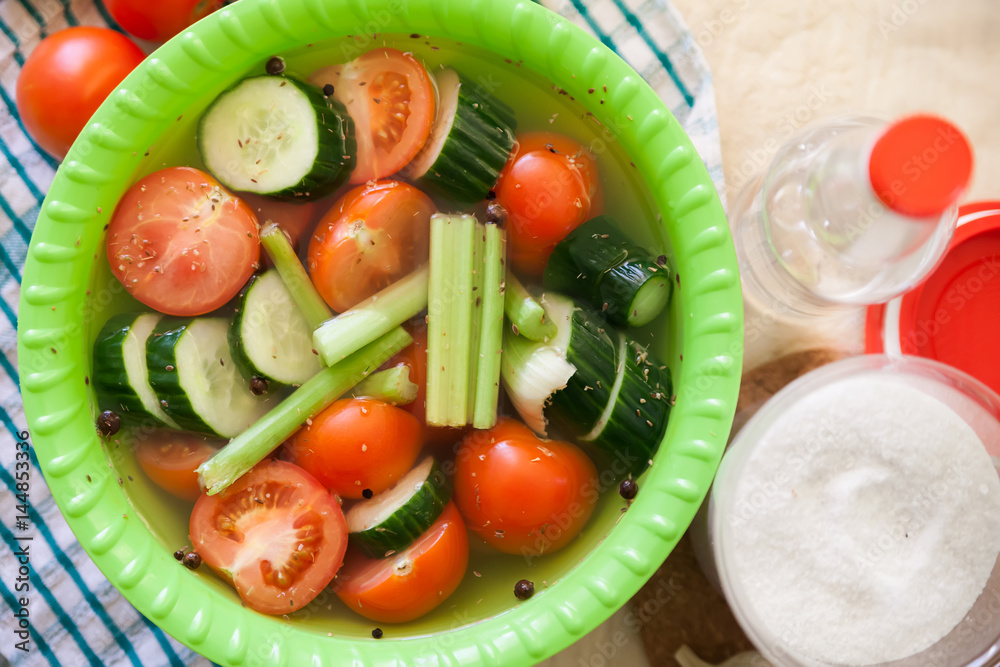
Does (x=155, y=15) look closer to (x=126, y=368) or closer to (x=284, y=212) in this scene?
(x=284, y=212)

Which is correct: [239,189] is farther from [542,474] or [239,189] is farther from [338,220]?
[542,474]

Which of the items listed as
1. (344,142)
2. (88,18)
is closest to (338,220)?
(344,142)

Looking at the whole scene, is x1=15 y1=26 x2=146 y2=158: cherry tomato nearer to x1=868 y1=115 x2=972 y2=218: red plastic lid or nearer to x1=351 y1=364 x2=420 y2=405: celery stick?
x1=351 y1=364 x2=420 y2=405: celery stick

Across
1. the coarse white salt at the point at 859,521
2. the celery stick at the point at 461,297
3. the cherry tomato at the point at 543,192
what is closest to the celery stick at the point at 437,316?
the celery stick at the point at 461,297

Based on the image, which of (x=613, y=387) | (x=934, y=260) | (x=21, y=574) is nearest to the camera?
(x=613, y=387)

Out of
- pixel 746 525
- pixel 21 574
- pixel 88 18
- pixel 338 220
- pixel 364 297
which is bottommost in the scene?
pixel 21 574
